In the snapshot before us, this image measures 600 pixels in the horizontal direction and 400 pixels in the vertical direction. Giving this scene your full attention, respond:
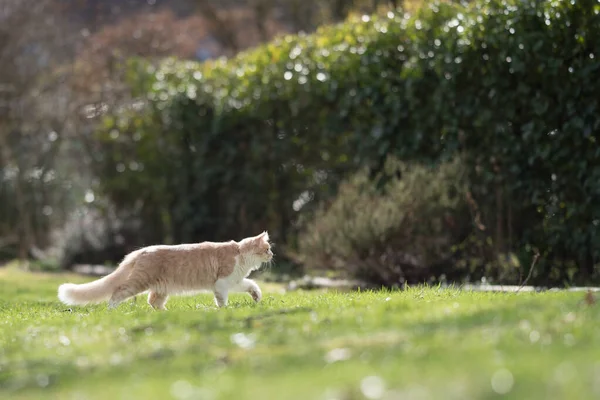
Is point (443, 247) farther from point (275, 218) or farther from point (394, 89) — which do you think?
point (275, 218)

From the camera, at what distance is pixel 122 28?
3088 centimetres

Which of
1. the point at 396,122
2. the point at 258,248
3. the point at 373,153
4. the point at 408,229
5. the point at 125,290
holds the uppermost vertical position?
the point at 396,122

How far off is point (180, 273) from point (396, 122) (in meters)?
5.09

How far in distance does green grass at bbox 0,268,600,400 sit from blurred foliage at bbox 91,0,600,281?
3.78 meters

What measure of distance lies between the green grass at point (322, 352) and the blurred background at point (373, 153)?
3.82m

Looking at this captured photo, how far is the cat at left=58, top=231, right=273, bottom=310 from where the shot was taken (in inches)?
336

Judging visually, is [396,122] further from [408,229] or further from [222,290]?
[222,290]

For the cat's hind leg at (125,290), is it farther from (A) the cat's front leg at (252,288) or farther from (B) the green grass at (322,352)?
(A) the cat's front leg at (252,288)

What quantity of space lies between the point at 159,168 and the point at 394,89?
21.6ft

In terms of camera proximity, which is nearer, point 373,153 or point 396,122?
point 396,122

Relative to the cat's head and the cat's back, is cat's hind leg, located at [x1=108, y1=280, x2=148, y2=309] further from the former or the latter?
the cat's head

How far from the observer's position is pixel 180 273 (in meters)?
8.59

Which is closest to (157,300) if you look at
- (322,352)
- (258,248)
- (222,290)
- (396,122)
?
(222,290)

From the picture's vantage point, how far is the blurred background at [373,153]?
36.5 ft
